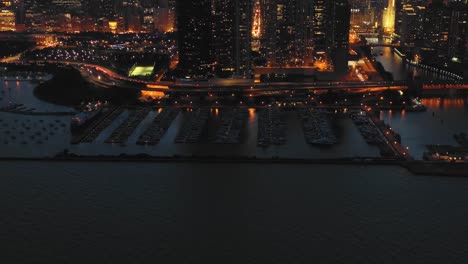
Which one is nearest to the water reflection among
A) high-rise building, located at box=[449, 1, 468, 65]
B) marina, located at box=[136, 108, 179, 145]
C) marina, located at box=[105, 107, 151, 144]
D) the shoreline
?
the shoreline

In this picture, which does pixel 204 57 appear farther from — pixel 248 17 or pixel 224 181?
pixel 224 181

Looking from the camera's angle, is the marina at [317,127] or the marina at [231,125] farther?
the marina at [231,125]

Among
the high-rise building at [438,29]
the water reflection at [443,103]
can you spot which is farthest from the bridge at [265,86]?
the high-rise building at [438,29]

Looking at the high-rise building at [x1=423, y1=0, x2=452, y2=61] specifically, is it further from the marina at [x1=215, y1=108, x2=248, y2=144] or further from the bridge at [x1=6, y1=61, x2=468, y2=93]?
the marina at [x1=215, y1=108, x2=248, y2=144]

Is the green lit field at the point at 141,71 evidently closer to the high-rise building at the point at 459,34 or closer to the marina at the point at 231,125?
the marina at the point at 231,125

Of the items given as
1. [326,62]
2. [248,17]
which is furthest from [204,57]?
[326,62]

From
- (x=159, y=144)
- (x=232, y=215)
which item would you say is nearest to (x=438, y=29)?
(x=159, y=144)

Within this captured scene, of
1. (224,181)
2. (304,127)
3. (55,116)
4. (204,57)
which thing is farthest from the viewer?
(204,57)
